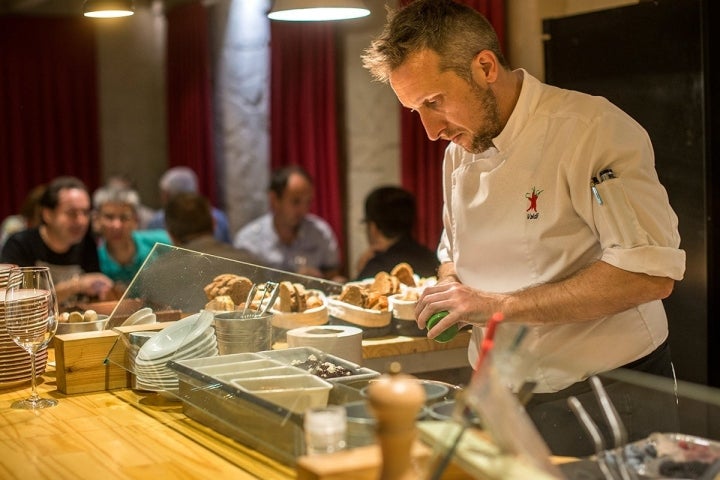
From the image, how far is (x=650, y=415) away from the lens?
161 cm

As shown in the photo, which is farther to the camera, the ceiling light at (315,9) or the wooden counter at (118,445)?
the ceiling light at (315,9)

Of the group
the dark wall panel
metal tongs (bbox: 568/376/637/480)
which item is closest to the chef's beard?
metal tongs (bbox: 568/376/637/480)

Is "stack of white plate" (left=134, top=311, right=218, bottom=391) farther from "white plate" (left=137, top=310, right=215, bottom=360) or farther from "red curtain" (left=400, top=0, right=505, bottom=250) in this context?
"red curtain" (left=400, top=0, right=505, bottom=250)

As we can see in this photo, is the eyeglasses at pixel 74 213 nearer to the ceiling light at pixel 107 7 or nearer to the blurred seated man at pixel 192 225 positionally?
the blurred seated man at pixel 192 225

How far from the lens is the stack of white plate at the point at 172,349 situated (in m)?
2.31

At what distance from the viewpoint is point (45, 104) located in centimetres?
973

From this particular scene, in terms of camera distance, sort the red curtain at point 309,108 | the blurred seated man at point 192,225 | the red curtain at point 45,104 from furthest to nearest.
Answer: the red curtain at point 45,104
the red curtain at point 309,108
the blurred seated man at point 192,225

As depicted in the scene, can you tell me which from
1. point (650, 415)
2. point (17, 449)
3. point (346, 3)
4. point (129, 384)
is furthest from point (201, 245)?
point (650, 415)

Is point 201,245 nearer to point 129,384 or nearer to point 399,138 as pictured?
point 399,138

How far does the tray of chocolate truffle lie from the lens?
1.75m

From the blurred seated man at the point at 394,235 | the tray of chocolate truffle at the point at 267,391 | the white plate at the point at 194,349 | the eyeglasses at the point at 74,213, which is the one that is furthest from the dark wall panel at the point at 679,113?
the eyeglasses at the point at 74,213

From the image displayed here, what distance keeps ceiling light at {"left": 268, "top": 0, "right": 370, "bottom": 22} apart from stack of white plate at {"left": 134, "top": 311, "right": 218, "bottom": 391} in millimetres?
1138

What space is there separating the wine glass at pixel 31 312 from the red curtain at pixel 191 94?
656 cm

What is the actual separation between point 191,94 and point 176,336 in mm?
7143
